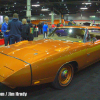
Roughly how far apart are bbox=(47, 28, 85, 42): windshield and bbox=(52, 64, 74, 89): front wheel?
1.06 m

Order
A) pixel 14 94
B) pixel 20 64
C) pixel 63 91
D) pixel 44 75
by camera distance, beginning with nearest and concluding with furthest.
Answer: pixel 20 64 < pixel 44 75 < pixel 14 94 < pixel 63 91

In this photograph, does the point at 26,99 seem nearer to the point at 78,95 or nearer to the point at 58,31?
the point at 78,95

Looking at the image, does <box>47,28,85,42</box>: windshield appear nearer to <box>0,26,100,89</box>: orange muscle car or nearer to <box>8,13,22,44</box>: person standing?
<box>0,26,100,89</box>: orange muscle car

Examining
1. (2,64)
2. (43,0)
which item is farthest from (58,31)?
(43,0)

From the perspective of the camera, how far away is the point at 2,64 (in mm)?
2160

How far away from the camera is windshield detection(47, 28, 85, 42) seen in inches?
→ 138

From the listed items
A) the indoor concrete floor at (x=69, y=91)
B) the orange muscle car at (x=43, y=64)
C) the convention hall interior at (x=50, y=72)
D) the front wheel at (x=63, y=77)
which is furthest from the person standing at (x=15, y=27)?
the front wheel at (x=63, y=77)

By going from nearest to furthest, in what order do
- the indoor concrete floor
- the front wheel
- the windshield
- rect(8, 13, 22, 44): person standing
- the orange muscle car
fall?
the orange muscle car < the indoor concrete floor < the front wheel < the windshield < rect(8, 13, 22, 44): person standing

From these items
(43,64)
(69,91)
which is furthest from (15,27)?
(69,91)

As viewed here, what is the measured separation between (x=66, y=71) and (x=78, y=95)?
55 cm

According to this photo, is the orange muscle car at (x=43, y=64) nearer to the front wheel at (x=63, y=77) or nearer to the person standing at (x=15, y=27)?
the front wheel at (x=63, y=77)

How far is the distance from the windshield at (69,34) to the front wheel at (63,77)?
3.49ft

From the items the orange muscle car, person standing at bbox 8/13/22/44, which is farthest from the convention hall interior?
person standing at bbox 8/13/22/44

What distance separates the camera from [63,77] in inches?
103
